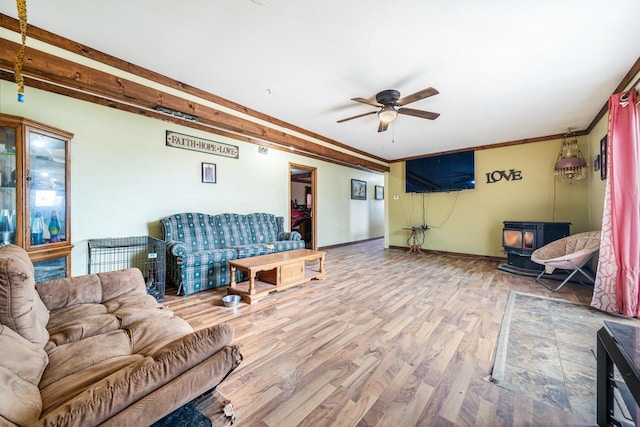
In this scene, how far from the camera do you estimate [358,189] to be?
7.47 metres

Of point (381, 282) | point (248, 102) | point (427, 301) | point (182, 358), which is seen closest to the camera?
point (182, 358)

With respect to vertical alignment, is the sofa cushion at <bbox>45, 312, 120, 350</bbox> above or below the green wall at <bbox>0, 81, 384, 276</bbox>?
below

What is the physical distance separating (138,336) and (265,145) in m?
4.03

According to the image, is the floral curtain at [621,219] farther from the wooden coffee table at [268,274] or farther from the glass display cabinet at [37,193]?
the glass display cabinet at [37,193]

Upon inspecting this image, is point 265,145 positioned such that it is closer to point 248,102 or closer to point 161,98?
point 248,102

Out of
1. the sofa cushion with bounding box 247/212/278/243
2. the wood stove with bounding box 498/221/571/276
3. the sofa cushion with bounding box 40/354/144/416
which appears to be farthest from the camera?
the sofa cushion with bounding box 247/212/278/243

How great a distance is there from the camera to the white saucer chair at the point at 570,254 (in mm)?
3148

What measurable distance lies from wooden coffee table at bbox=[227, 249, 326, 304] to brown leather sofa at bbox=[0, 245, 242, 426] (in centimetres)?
115

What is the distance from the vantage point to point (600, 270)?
274cm

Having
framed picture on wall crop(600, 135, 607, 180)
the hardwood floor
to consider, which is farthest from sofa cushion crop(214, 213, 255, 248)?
framed picture on wall crop(600, 135, 607, 180)

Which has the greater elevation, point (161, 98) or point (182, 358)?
point (161, 98)

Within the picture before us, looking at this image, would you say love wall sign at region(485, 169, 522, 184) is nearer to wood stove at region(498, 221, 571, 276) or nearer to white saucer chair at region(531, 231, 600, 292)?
wood stove at region(498, 221, 571, 276)

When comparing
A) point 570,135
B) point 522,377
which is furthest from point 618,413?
point 570,135

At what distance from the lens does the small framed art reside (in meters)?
4.03
